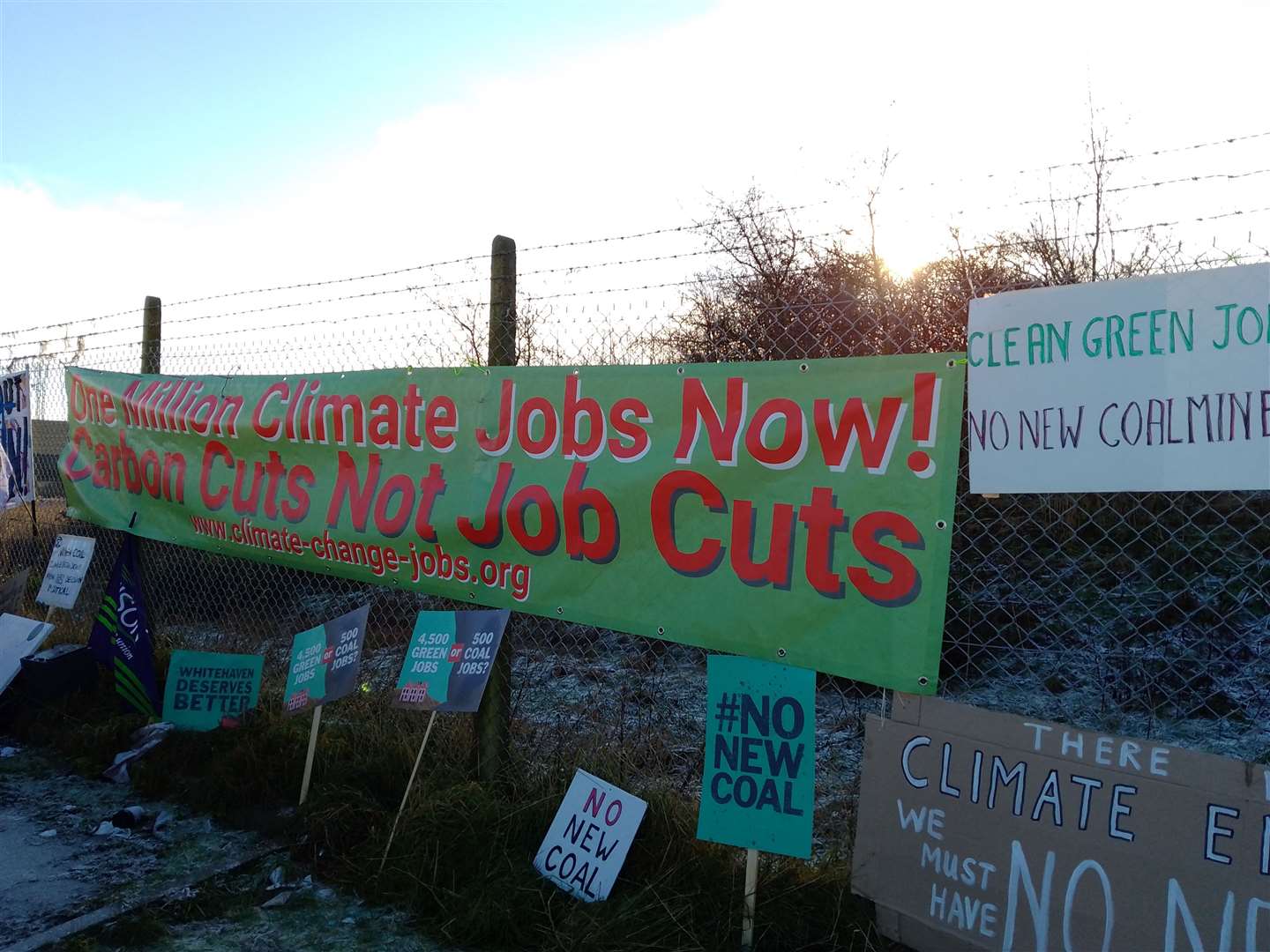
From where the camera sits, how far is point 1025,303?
2734 millimetres

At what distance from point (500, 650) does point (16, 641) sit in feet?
12.0

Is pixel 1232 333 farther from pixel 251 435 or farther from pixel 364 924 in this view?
pixel 251 435

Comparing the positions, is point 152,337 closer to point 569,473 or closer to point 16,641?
point 16,641

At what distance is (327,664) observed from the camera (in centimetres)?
439

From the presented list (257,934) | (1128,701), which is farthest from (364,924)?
(1128,701)

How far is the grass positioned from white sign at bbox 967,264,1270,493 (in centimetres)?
155

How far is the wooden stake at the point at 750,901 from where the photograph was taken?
3049 mm

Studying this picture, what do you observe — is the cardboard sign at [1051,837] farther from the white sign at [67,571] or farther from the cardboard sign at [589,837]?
the white sign at [67,571]

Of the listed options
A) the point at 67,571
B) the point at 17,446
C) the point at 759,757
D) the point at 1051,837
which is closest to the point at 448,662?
the point at 759,757

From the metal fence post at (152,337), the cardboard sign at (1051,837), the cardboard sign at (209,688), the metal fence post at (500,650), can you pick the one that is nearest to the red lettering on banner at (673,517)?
A: the cardboard sign at (1051,837)

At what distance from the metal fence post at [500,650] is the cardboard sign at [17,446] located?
470 cm

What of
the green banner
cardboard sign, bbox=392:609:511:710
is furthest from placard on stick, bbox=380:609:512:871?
the green banner

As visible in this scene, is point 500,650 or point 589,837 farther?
point 500,650

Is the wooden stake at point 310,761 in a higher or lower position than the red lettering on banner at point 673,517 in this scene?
lower
